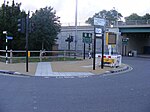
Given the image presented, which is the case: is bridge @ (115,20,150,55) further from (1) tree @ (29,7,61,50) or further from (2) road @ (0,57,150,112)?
(2) road @ (0,57,150,112)

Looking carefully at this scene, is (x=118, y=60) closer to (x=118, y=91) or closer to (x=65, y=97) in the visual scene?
(x=118, y=91)

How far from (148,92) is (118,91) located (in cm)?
109

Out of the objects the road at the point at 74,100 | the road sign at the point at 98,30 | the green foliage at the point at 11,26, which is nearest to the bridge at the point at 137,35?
the green foliage at the point at 11,26

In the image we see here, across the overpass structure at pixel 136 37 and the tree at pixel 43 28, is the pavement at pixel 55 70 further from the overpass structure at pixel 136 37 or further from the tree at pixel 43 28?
the overpass structure at pixel 136 37

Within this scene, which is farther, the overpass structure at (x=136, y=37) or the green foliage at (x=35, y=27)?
the overpass structure at (x=136, y=37)

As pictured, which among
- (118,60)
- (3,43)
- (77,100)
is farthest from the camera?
(3,43)

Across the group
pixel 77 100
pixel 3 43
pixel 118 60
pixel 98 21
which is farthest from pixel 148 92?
pixel 3 43

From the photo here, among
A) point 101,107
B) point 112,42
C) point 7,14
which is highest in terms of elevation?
point 7,14

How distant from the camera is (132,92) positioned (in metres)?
12.0

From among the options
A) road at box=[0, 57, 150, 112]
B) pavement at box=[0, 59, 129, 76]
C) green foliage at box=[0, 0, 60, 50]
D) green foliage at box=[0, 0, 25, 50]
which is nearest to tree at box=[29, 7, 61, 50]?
green foliage at box=[0, 0, 60, 50]

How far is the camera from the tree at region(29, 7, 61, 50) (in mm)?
42469

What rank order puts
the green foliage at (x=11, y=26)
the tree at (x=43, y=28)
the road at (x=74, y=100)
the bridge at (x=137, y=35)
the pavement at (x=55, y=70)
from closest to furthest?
the road at (x=74, y=100) < the pavement at (x=55, y=70) < the green foliage at (x=11, y=26) < the tree at (x=43, y=28) < the bridge at (x=137, y=35)

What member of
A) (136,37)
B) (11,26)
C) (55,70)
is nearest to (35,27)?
(11,26)

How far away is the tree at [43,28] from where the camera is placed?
42.5m
